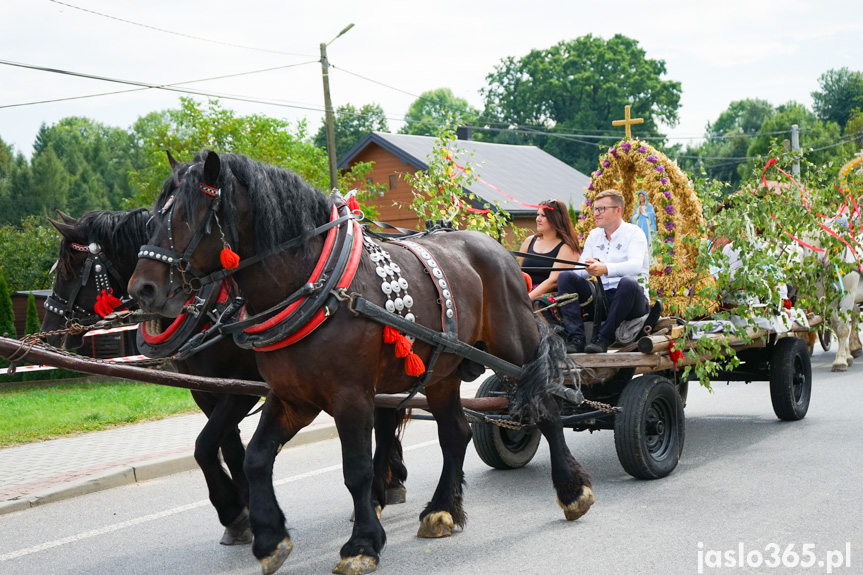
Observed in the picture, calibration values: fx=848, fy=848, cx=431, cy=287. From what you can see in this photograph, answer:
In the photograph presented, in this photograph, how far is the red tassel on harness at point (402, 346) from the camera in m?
4.08

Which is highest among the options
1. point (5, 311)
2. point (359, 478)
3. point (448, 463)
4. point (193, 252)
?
point (193, 252)

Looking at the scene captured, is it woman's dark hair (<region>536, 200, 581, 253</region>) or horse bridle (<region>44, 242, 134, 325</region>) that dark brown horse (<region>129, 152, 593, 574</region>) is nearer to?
horse bridle (<region>44, 242, 134, 325</region>)

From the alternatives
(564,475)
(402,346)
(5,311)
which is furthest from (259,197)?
(5,311)

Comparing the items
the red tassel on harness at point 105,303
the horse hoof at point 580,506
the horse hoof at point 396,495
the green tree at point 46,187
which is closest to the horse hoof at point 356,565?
the horse hoof at point 580,506

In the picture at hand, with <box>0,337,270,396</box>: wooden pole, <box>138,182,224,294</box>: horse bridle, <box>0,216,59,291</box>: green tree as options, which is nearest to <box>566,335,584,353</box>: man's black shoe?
<box>0,337,270,396</box>: wooden pole

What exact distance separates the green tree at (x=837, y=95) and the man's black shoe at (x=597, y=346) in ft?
253

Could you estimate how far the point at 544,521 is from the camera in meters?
4.97

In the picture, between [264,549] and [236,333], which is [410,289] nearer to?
[236,333]

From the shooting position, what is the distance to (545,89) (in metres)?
58.8

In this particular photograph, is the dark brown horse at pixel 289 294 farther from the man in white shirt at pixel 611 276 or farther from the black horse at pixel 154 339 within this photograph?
the man in white shirt at pixel 611 276

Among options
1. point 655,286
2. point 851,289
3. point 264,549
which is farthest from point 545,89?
point 264,549

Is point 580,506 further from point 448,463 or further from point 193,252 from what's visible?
point 193,252

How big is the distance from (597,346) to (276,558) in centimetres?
289

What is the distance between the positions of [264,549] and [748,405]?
21.2 feet
